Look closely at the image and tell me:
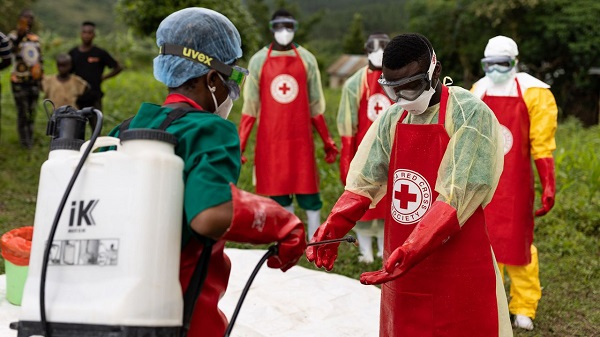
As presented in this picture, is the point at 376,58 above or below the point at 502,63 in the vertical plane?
above

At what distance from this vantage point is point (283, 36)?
6586 millimetres

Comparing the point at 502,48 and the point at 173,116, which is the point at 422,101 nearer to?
the point at 173,116

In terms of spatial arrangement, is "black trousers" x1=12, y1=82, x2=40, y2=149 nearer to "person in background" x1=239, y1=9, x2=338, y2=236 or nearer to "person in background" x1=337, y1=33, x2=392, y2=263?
"person in background" x1=239, y1=9, x2=338, y2=236

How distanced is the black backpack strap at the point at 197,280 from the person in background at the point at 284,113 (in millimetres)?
4168

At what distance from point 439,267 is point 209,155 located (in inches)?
51.3

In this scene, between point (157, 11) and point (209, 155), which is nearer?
point (209, 155)

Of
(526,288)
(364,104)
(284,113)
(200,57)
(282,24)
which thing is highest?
(282,24)

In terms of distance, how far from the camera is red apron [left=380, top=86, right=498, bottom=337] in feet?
10.4

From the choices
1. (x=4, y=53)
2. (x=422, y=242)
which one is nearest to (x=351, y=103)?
(x=422, y=242)

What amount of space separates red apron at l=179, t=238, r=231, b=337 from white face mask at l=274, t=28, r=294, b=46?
13.9 ft

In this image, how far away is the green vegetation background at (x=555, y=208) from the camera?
5.83 m

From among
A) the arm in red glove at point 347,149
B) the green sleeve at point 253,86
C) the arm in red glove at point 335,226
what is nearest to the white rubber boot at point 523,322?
the arm in red glove at point 347,149

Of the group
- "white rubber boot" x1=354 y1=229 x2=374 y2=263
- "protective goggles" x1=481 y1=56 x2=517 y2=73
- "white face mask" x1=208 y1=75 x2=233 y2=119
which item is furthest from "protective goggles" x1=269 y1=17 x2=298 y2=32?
"white face mask" x1=208 y1=75 x2=233 y2=119

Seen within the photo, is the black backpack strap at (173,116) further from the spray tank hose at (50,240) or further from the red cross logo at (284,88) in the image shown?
the red cross logo at (284,88)
